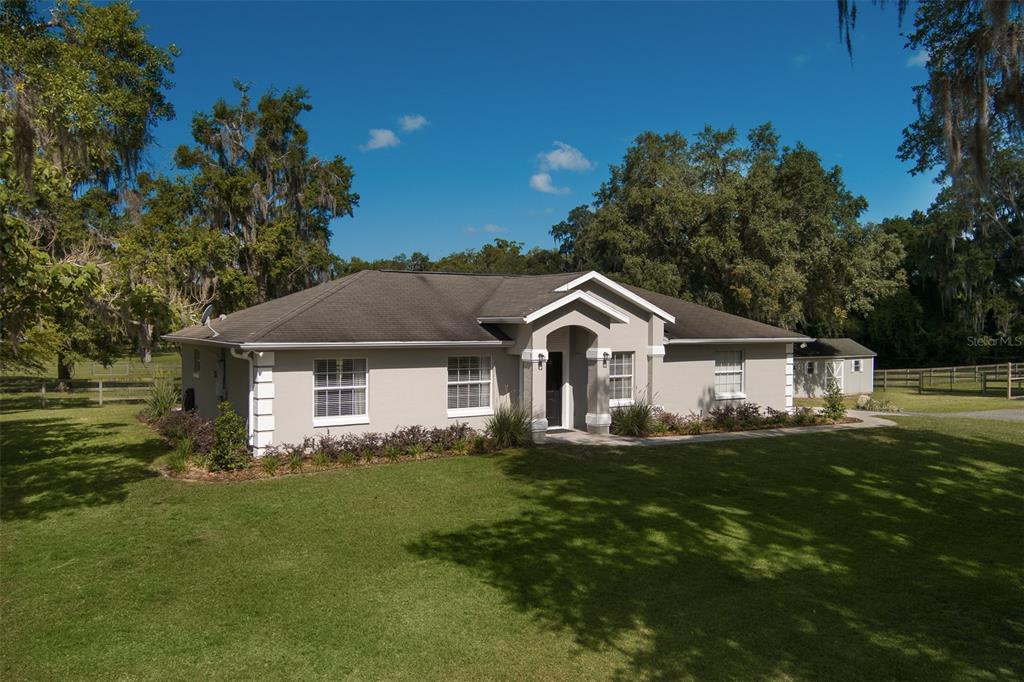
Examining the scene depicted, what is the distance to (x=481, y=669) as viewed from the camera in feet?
19.3

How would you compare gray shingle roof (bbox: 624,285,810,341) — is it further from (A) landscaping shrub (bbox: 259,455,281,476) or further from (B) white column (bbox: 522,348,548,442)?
(A) landscaping shrub (bbox: 259,455,281,476)

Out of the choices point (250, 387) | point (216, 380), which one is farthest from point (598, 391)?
point (216, 380)

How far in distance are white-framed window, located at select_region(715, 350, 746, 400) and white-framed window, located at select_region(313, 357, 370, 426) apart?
37.5 ft

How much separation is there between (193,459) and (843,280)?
29257mm

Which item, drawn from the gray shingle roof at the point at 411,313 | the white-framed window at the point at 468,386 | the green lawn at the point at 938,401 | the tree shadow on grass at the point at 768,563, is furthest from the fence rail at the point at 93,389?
the green lawn at the point at 938,401

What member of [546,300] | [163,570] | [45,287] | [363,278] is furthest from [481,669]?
[363,278]

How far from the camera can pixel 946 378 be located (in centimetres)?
3803

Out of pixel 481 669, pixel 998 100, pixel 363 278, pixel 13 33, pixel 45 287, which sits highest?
pixel 13 33

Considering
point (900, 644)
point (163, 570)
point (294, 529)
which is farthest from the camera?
point (294, 529)

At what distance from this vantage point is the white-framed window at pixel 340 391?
619 inches

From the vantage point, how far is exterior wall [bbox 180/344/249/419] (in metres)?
16.4

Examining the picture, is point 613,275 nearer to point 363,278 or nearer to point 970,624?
point 363,278

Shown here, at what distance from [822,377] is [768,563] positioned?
2901 centimetres

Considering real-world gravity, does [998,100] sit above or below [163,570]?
above
